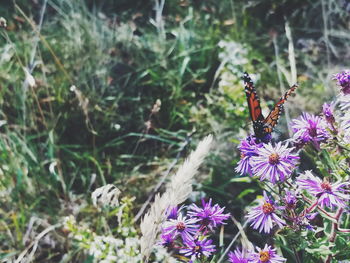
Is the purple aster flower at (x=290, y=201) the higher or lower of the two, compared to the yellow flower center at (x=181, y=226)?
higher

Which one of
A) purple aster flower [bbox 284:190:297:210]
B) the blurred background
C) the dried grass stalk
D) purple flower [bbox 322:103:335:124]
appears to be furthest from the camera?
the blurred background

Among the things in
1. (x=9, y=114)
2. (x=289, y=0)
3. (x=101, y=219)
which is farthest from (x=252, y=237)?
(x=289, y=0)

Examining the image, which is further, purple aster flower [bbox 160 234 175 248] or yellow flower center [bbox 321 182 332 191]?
purple aster flower [bbox 160 234 175 248]

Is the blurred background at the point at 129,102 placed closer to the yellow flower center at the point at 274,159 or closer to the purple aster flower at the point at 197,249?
the purple aster flower at the point at 197,249

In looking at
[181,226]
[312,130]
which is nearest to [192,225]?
[181,226]

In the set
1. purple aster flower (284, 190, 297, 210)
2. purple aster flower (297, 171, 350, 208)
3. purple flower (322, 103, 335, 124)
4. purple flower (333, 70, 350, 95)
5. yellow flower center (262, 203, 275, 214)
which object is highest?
purple flower (333, 70, 350, 95)

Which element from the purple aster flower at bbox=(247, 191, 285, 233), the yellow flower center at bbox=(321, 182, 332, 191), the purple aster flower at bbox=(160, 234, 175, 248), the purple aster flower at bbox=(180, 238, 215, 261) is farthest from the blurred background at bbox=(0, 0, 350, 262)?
the yellow flower center at bbox=(321, 182, 332, 191)

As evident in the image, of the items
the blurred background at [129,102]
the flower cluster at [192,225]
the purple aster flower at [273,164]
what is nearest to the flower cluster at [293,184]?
the purple aster flower at [273,164]

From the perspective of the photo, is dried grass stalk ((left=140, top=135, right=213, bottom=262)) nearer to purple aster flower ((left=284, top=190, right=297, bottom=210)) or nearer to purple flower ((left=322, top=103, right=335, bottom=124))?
purple aster flower ((left=284, top=190, right=297, bottom=210))
